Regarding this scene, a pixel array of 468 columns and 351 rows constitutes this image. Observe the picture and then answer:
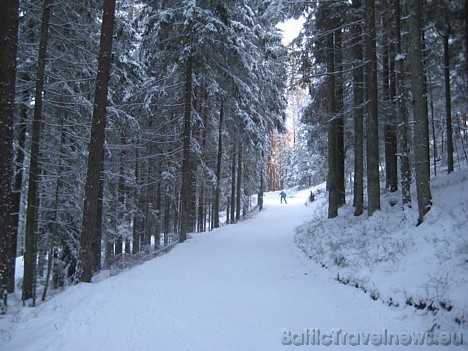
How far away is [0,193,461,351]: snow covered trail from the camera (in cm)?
471

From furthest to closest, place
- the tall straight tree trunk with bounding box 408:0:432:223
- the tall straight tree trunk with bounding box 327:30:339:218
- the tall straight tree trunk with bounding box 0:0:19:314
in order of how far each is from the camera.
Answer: the tall straight tree trunk with bounding box 327:30:339:218, the tall straight tree trunk with bounding box 408:0:432:223, the tall straight tree trunk with bounding box 0:0:19:314

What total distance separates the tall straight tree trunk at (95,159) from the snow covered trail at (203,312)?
0.95 meters

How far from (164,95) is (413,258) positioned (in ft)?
43.1

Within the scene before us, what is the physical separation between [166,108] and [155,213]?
742 cm

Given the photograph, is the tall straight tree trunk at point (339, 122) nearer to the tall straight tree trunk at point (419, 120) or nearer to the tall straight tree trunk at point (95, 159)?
the tall straight tree trunk at point (419, 120)

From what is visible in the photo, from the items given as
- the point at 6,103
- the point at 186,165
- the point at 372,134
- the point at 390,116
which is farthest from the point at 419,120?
the point at 186,165

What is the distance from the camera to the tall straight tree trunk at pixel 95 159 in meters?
8.90

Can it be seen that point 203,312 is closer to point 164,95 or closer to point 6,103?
point 6,103

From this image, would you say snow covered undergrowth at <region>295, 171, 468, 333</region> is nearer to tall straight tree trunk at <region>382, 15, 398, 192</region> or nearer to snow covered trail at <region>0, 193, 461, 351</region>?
snow covered trail at <region>0, 193, 461, 351</region>

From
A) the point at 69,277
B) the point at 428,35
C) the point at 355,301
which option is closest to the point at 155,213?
the point at 69,277

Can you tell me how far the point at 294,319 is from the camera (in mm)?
5379

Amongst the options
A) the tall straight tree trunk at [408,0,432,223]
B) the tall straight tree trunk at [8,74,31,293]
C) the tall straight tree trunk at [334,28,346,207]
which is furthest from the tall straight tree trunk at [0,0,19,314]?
the tall straight tree trunk at [334,28,346,207]

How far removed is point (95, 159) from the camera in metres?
9.11

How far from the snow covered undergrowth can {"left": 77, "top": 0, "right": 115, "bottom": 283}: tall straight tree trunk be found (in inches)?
252
